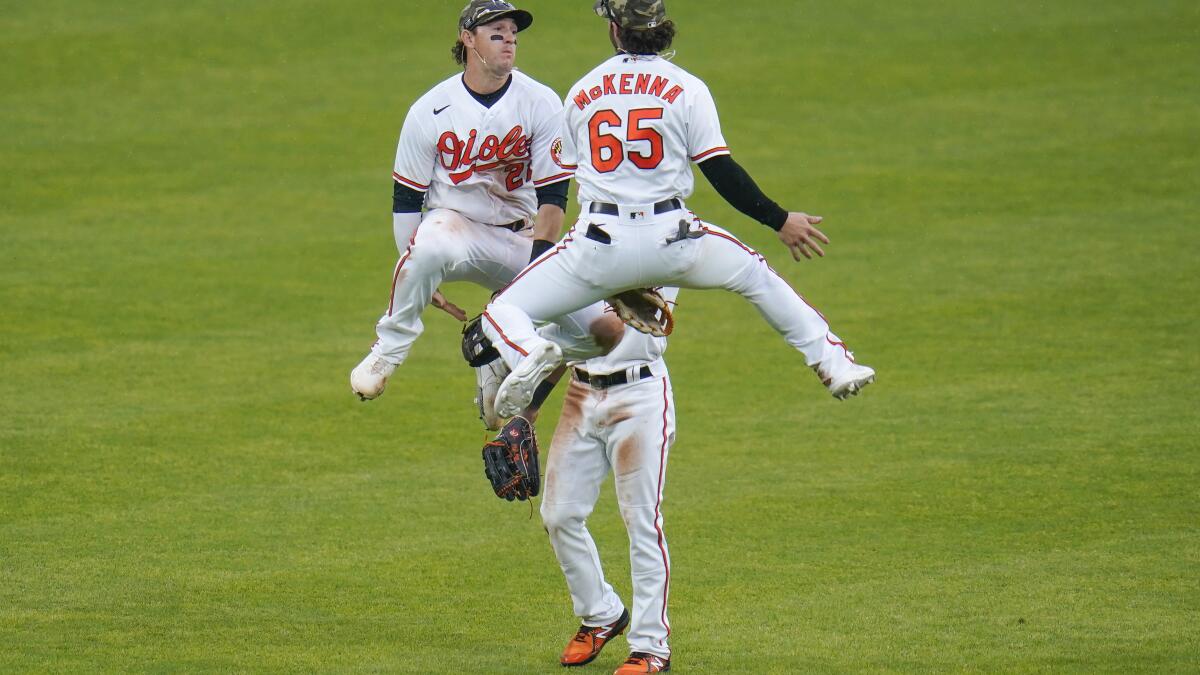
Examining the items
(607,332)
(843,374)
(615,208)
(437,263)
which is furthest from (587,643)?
(615,208)

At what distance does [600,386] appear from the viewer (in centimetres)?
666

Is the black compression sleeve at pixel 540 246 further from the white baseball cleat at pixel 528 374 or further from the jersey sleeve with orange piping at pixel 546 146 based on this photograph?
the white baseball cleat at pixel 528 374

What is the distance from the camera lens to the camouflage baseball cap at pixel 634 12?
614 centimetres

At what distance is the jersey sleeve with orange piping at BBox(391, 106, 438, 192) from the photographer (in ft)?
23.0

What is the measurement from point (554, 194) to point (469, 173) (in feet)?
1.40

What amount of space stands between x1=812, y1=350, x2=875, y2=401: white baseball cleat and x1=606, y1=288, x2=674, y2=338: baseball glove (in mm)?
654

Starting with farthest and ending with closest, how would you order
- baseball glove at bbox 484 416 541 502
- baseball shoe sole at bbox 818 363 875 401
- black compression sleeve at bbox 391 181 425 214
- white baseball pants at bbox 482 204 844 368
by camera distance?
1. black compression sleeve at bbox 391 181 425 214
2. baseball glove at bbox 484 416 541 502
3. baseball shoe sole at bbox 818 363 875 401
4. white baseball pants at bbox 482 204 844 368

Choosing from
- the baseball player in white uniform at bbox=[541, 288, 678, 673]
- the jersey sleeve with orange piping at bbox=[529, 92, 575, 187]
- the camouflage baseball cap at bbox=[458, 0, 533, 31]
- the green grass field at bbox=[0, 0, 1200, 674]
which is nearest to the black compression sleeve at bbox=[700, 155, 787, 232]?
the baseball player in white uniform at bbox=[541, 288, 678, 673]

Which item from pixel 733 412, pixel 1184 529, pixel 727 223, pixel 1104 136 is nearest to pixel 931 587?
pixel 1184 529

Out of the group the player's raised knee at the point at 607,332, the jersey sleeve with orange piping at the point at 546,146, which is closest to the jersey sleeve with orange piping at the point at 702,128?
the player's raised knee at the point at 607,332

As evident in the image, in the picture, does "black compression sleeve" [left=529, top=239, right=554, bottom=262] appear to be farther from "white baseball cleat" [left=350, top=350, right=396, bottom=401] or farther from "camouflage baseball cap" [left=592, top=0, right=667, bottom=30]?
"camouflage baseball cap" [left=592, top=0, right=667, bottom=30]

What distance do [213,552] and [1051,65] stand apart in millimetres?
14050

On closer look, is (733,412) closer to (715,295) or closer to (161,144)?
(715,295)

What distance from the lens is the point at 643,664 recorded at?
650 centimetres
